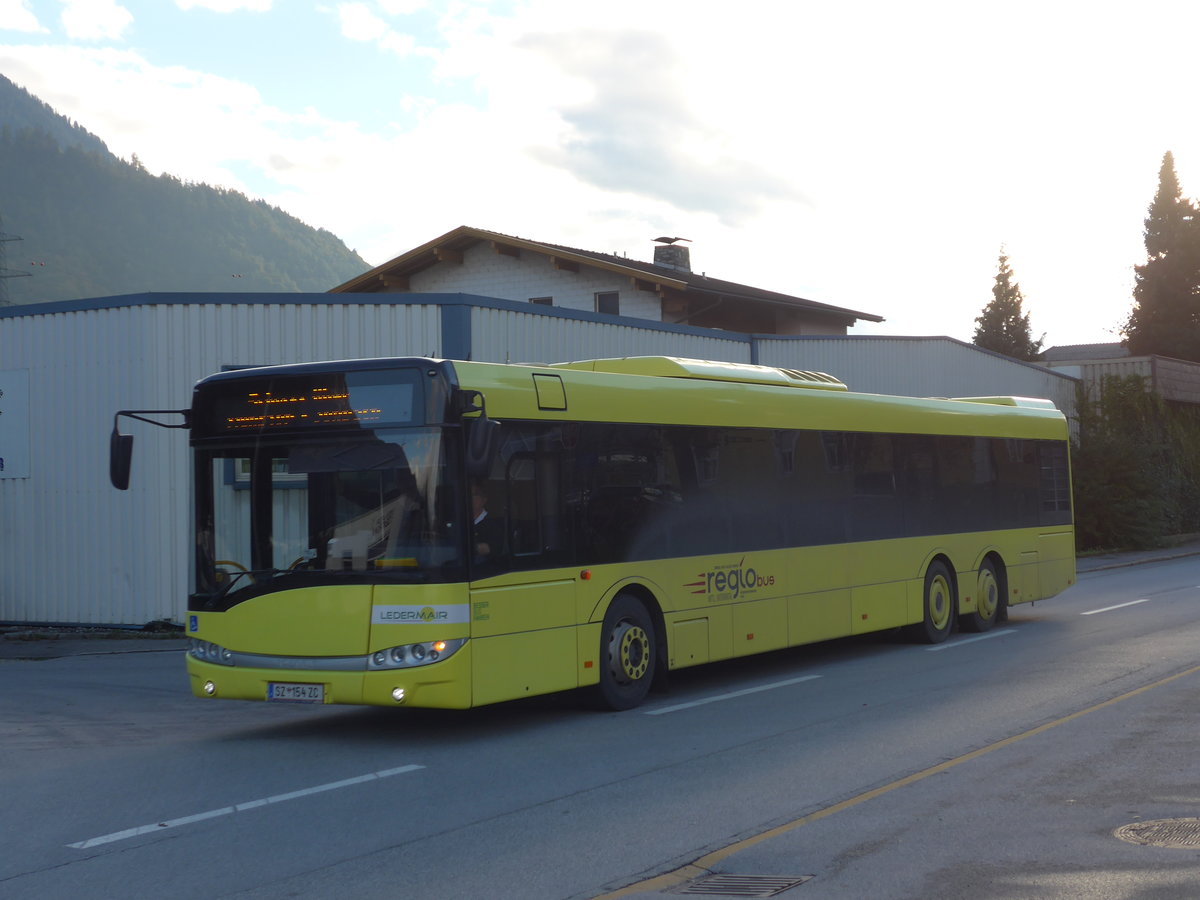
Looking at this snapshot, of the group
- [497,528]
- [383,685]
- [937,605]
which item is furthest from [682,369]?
[937,605]

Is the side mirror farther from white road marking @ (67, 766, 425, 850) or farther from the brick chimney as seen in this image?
the brick chimney

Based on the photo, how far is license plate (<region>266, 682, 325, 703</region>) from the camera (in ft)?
31.4

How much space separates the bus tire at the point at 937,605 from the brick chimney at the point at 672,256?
98.5 feet

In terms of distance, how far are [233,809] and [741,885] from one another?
3.27 meters

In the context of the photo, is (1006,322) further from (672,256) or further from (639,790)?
(639,790)

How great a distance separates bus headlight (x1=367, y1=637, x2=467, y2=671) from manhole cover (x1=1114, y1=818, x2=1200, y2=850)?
182 inches

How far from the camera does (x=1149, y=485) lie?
37062 millimetres

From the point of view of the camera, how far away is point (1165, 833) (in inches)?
259

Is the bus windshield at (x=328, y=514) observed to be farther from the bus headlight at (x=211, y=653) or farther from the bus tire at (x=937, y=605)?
the bus tire at (x=937, y=605)

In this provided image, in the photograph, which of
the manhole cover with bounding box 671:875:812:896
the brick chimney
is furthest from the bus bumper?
the brick chimney

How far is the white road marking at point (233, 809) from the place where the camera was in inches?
278

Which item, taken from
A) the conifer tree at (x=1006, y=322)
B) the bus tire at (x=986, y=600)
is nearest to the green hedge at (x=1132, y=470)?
the bus tire at (x=986, y=600)

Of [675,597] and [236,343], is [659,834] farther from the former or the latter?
[236,343]

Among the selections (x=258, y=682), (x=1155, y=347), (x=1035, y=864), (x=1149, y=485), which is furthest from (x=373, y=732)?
(x=1155, y=347)
